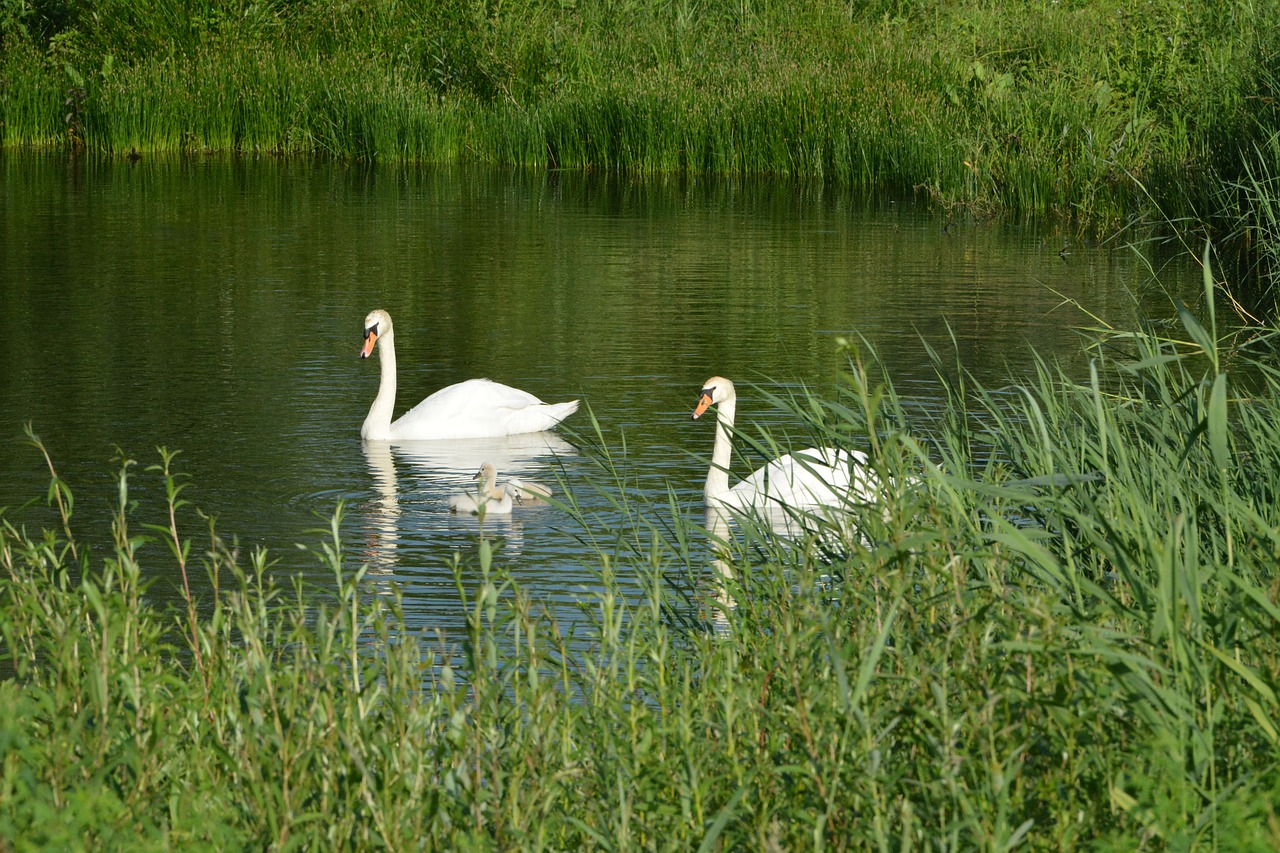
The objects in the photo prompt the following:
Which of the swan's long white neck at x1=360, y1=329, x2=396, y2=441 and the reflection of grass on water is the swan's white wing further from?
the reflection of grass on water

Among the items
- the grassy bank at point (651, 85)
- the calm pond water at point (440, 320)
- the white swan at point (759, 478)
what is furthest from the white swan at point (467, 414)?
the grassy bank at point (651, 85)

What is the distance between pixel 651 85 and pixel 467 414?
13712 millimetres

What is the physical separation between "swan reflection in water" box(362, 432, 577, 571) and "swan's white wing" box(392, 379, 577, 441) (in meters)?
0.07

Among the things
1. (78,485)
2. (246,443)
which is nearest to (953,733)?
(78,485)

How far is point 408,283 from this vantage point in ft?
48.8

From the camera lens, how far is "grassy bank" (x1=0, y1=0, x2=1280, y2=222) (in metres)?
19.0

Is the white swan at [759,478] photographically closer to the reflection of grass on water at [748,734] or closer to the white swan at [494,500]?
the white swan at [494,500]

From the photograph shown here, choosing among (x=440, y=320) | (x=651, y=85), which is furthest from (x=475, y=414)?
A: (x=651, y=85)

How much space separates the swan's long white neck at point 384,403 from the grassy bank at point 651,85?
9057 mm

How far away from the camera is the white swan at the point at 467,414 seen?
33.2ft

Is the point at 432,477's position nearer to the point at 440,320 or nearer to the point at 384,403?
the point at 384,403

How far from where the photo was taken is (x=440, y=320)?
13461mm

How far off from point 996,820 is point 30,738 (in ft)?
6.40

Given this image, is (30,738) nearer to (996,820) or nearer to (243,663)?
(243,663)
